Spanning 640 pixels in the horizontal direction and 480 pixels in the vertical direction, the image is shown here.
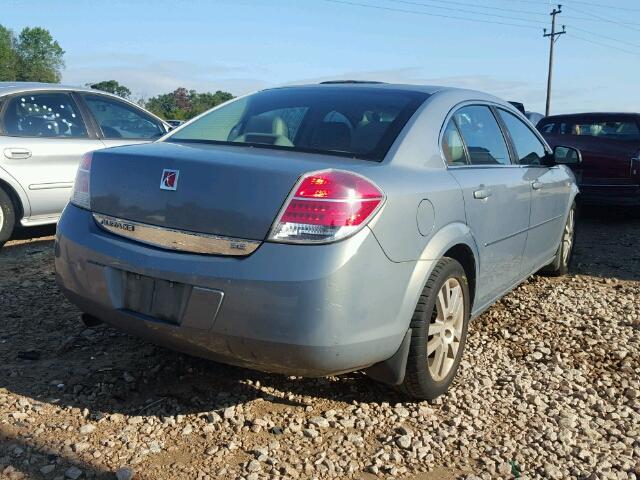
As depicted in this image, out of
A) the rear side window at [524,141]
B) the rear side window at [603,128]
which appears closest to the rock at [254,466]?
the rear side window at [524,141]

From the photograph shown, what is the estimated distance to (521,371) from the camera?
347 centimetres

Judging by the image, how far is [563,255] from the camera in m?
5.48

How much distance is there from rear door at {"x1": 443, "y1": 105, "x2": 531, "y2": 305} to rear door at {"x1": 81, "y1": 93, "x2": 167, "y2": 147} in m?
3.89

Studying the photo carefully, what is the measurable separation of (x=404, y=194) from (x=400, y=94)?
93 cm

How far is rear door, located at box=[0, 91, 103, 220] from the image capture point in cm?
575

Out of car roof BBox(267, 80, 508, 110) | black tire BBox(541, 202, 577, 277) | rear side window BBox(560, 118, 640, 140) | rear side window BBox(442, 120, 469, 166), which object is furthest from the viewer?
rear side window BBox(560, 118, 640, 140)

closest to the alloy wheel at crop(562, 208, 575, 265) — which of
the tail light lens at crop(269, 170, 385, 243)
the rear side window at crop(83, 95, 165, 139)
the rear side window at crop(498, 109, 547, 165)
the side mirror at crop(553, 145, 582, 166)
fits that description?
the side mirror at crop(553, 145, 582, 166)

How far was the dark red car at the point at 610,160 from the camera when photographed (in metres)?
8.04

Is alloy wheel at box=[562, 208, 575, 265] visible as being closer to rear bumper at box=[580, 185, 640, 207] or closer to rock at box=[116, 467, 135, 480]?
rear bumper at box=[580, 185, 640, 207]

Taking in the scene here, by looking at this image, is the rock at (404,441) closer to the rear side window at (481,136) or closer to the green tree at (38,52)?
the rear side window at (481,136)

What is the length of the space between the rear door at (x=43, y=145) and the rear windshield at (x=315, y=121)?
9.67 feet

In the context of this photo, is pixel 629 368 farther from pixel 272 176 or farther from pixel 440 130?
pixel 272 176

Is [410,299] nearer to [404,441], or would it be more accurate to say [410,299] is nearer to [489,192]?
[404,441]

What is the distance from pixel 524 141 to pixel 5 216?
4.55 meters
